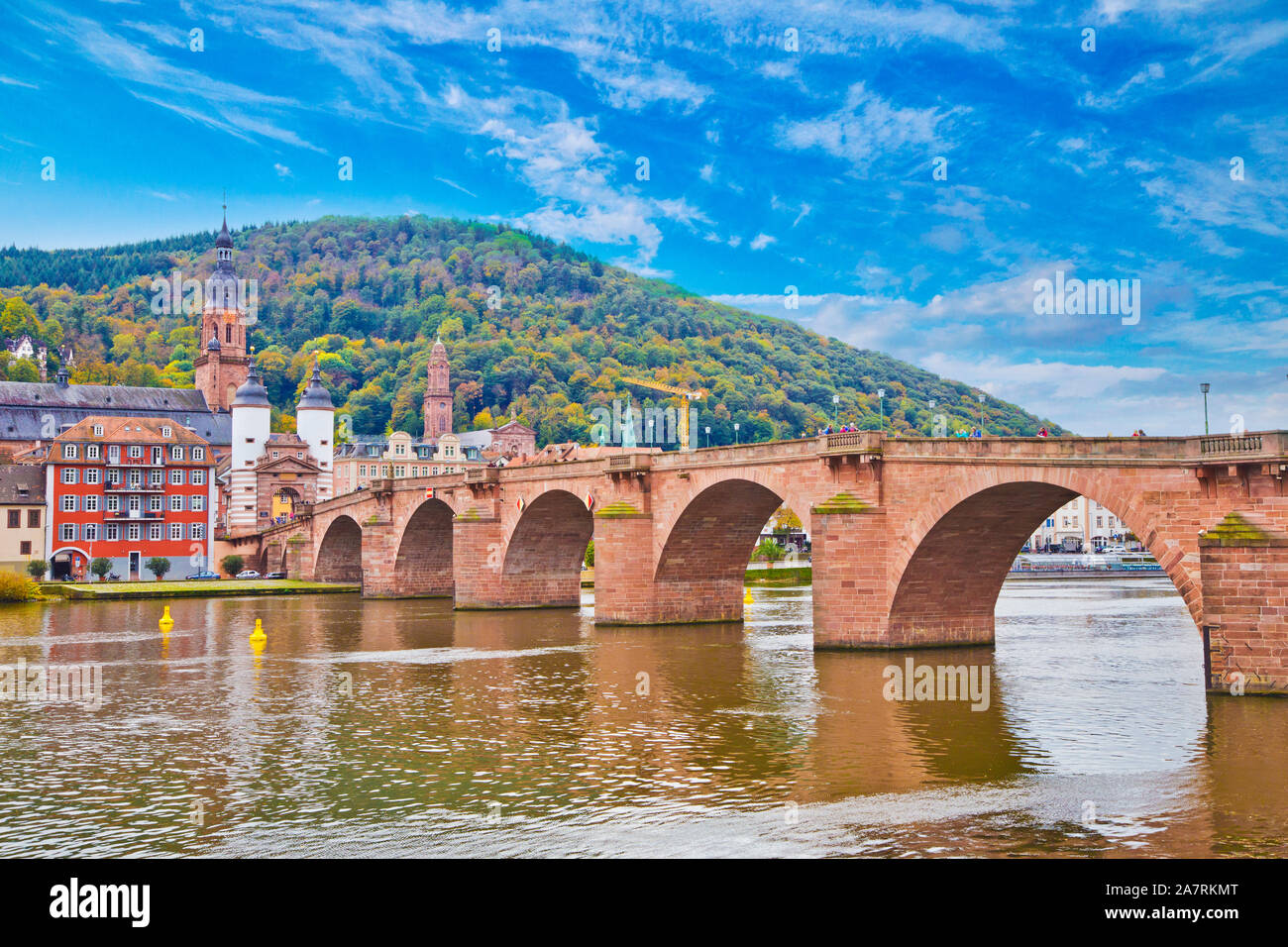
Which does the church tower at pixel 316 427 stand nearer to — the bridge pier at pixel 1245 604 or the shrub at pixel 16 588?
the shrub at pixel 16 588

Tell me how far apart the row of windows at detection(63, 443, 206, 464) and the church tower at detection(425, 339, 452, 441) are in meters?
71.7

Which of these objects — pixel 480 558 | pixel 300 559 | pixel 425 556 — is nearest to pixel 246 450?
pixel 300 559

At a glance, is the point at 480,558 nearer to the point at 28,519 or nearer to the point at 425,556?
the point at 425,556

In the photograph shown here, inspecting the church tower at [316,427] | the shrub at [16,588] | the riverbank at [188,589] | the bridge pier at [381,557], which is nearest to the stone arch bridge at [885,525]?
the bridge pier at [381,557]

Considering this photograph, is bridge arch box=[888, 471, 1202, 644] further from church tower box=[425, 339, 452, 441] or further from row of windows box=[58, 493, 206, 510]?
church tower box=[425, 339, 452, 441]

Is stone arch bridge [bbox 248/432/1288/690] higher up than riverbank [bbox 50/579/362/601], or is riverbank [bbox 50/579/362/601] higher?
stone arch bridge [bbox 248/432/1288/690]

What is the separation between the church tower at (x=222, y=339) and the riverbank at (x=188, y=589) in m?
53.4

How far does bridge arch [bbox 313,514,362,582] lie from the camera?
87.9 meters

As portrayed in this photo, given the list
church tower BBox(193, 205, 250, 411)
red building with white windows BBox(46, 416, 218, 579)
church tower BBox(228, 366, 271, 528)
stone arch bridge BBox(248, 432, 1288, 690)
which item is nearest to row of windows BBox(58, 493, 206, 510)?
red building with white windows BBox(46, 416, 218, 579)

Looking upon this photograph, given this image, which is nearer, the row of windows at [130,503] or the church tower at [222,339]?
the row of windows at [130,503]

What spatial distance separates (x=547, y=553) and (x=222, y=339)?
94.0 m

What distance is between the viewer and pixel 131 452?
9156 centimetres

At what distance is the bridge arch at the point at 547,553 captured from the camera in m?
60.2
